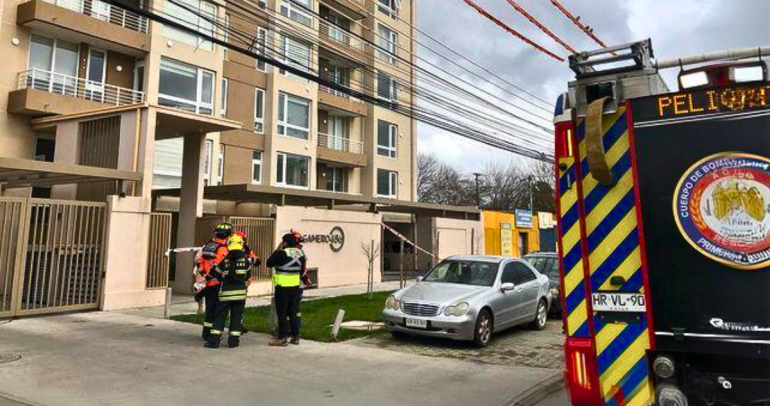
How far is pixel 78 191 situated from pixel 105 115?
2172 millimetres

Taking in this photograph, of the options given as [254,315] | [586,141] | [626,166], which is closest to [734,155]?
[626,166]

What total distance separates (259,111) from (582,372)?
24.3 meters

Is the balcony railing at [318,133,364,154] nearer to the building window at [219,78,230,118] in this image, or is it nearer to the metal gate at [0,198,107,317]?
the building window at [219,78,230,118]

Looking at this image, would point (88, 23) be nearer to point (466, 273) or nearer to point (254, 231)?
point (254, 231)

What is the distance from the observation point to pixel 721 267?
3.23 meters

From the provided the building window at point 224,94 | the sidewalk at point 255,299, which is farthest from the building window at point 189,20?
the sidewalk at point 255,299

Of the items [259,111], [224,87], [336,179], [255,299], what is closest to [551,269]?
[255,299]

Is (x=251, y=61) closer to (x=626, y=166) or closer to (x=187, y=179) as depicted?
(x=187, y=179)

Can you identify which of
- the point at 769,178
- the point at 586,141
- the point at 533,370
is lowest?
the point at 533,370

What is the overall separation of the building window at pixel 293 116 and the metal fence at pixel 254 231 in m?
10.7

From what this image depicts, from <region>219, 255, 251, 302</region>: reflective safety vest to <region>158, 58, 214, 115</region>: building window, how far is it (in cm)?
1433

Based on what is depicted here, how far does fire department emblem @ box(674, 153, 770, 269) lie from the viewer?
3.15 metres

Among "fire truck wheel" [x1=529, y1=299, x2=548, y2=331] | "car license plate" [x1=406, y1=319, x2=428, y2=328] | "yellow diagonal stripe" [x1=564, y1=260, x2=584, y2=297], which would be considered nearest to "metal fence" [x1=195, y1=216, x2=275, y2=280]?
"car license plate" [x1=406, y1=319, x2=428, y2=328]

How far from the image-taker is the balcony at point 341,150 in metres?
29.3
